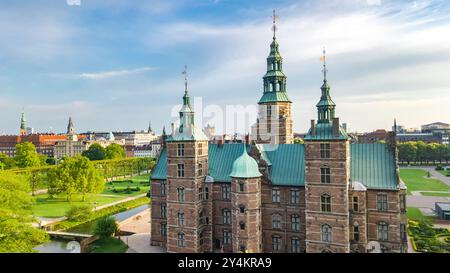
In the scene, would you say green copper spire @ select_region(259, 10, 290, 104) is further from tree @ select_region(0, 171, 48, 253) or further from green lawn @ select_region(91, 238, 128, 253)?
tree @ select_region(0, 171, 48, 253)

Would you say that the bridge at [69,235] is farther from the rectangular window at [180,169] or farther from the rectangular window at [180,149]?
the rectangular window at [180,149]

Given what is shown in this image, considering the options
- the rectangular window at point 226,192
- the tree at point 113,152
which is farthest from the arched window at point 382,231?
the tree at point 113,152

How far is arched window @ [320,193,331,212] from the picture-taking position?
33.6 m

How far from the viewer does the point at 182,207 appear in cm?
3953

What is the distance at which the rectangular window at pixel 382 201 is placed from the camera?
110 ft

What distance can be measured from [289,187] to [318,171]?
4.66 metres

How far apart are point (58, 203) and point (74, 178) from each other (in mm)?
6922

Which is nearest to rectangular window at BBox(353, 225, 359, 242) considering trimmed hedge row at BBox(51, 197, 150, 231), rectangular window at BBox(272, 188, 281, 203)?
rectangular window at BBox(272, 188, 281, 203)

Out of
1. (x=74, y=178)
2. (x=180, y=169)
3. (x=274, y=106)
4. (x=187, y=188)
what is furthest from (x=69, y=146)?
(x=187, y=188)

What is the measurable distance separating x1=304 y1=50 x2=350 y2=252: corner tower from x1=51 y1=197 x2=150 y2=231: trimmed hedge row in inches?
1635
